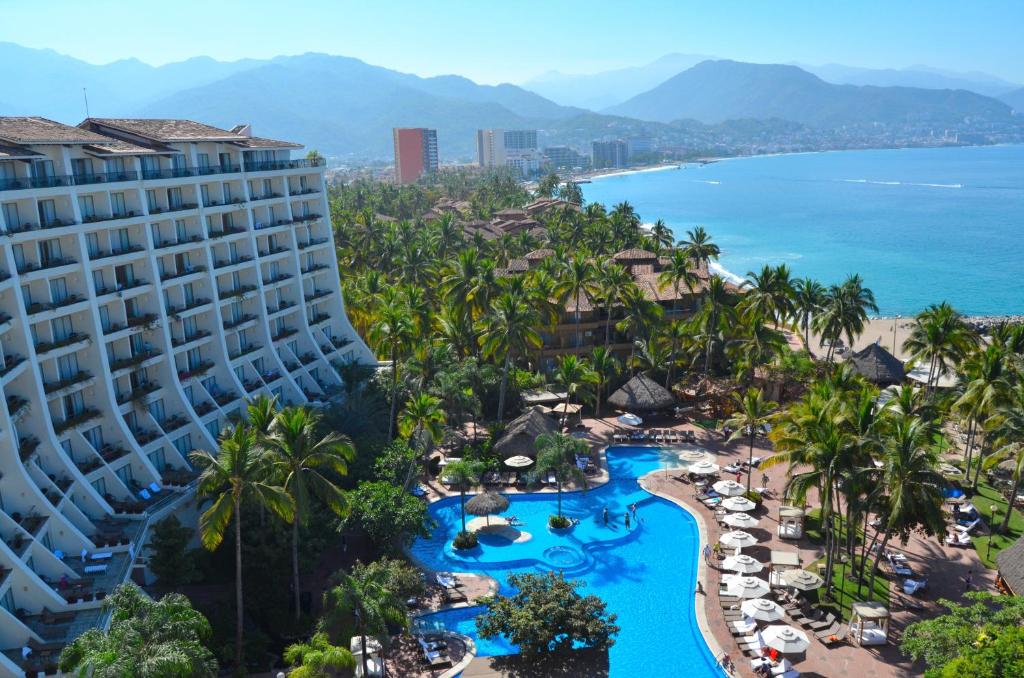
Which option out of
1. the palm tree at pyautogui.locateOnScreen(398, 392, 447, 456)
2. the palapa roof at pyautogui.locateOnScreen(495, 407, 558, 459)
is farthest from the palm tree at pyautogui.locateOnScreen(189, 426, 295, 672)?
the palapa roof at pyautogui.locateOnScreen(495, 407, 558, 459)

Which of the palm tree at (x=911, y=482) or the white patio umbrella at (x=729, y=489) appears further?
the white patio umbrella at (x=729, y=489)

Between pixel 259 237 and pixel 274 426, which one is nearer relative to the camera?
pixel 274 426

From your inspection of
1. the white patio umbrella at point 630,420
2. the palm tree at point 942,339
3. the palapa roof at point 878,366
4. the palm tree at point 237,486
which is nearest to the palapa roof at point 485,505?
the palm tree at point 237,486

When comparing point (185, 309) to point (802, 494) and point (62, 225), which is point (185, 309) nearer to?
point (62, 225)

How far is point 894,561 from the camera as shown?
34.5m

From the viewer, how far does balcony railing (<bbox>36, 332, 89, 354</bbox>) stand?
111ft

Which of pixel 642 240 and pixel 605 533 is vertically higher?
pixel 642 240

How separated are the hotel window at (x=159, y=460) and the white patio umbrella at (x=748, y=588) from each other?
27.4 m

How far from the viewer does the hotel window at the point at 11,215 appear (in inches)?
1292

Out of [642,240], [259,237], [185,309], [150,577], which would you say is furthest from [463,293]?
[642,240]

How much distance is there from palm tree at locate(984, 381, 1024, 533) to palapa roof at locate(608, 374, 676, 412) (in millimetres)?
20450

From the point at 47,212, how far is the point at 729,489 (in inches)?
1368

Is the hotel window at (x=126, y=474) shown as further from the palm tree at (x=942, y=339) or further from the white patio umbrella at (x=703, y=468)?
the palm tree at (x=942, y=339)

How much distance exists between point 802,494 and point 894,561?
7707 mm
